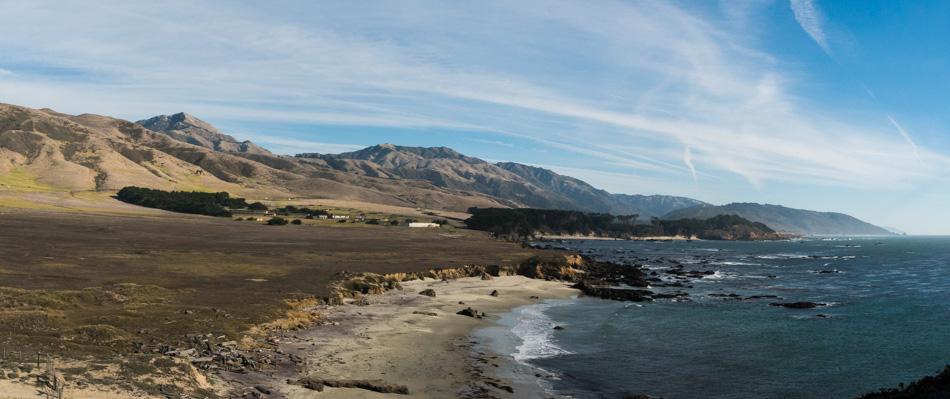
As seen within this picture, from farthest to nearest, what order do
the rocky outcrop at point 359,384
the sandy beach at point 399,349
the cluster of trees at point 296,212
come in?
the cluster of trees at point 296,212, the sandy beach at point 399,349, the rocky outcrop at point 359,384

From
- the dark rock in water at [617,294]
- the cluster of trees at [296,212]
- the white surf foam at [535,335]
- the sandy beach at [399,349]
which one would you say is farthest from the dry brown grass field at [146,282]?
the cluster of trees at [296,212]

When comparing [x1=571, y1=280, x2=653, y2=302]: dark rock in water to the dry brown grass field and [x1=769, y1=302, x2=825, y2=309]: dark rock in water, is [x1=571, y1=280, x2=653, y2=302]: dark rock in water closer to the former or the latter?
[x1=769, y1=302, x2=825, y2=309]: dark rock in water

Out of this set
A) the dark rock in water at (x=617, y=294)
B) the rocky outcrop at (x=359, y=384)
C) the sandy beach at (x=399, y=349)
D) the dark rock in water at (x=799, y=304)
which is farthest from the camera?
the dark rock in water at (x=617, y=294)

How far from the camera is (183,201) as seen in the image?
569 feet

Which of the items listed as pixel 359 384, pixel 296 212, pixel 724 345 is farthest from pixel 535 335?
pixel 296 212

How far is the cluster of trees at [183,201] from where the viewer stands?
16612 cm

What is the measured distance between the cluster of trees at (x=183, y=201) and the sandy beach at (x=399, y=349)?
5743 inches

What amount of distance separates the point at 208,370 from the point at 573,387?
15606 millimetres

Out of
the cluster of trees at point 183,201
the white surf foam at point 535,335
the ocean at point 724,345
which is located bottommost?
the cluster of trees at point 183,201

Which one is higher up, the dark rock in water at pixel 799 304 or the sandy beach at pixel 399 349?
the dark rock in water at pixel 799 304

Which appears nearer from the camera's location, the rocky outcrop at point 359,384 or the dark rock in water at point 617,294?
the rocky outcrop at point 359,384

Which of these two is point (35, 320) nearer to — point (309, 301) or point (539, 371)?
point (309, 301)

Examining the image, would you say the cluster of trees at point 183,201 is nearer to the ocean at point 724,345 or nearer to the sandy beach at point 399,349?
the sandy beach at point 399,349

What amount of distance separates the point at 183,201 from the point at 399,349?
176799 mm
